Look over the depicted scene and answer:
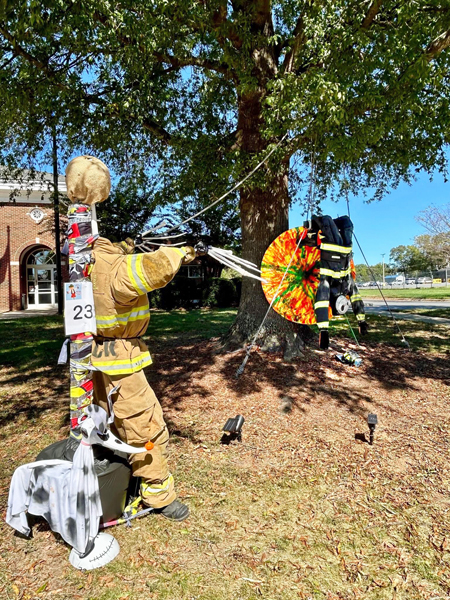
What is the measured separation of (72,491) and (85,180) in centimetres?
Result: 189

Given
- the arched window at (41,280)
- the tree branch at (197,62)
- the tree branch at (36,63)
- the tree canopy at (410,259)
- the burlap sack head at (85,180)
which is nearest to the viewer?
the burlap sack head at (85,180)

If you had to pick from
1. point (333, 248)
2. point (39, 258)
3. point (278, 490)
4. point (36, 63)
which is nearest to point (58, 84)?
point (36, 63)

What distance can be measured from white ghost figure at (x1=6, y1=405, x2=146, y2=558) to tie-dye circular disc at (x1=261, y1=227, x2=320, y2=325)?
3.41 metres

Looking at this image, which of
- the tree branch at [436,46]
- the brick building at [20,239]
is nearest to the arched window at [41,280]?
the brick building at [20,239]

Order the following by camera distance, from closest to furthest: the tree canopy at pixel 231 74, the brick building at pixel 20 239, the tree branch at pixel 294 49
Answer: the tree canopy at pixel 231 74, the tree branch at pixel 294 49, the brick building at pixel 20 239

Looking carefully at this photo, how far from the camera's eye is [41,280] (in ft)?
71.6

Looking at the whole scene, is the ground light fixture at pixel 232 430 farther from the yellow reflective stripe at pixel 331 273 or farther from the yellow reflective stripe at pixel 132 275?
the yellow reflective stripe at pixel 331 273

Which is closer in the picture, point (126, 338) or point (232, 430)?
point (126, 338)

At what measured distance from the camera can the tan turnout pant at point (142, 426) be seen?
2.49 meters

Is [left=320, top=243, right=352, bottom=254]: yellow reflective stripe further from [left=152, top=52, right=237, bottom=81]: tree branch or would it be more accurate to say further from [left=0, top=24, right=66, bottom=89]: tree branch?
[left=0, top=24, right=66, bottom=89]: tree branch

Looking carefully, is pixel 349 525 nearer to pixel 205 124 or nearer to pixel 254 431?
pixel 254 431

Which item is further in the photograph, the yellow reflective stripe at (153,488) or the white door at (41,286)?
the white door at (41,286)

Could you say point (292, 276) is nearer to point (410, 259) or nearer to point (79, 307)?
point (79, 307)

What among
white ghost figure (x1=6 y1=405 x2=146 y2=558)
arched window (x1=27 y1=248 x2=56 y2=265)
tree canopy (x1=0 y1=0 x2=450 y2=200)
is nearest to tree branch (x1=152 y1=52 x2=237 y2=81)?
tree canopy (x1=0 y1=0 x2=450 y2=200)
